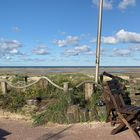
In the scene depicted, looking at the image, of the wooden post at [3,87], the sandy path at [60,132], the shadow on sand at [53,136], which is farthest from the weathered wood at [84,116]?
the wooden post at [3,87]

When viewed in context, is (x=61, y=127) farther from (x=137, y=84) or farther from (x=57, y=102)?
(x=137, y=84)

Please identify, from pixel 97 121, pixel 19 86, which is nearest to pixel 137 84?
pixel 97 121

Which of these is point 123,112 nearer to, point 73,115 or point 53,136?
point 53,136

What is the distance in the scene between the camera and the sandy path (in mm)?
8719

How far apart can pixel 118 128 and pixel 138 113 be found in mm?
651

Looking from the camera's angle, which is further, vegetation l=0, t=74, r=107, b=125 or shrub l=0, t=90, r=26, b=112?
shrub l=0, t=90, r=26, b=112

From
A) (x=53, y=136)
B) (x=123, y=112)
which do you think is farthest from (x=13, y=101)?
(x=123, y=112)

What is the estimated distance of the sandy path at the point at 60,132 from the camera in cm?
872

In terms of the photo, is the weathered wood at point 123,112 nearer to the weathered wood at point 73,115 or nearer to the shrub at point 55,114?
the weathered wood at point 73,115

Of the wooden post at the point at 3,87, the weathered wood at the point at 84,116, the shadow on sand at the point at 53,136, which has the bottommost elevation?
the shadow on sand at the point at 53,136

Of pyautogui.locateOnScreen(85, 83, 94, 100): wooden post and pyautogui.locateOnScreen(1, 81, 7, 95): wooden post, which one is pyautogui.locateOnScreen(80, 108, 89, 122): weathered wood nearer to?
pyautogui.locateOnScreen(85, 83, 94, 100): wooden post

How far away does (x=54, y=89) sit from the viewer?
1257 centimetres

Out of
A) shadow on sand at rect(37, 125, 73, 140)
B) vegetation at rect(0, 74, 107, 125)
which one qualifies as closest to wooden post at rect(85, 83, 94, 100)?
vegetation at rect(0, 74, 107, 125)

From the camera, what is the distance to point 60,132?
364 inches
